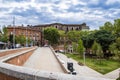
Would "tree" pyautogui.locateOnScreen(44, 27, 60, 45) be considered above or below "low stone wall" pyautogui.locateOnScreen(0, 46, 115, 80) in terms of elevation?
below

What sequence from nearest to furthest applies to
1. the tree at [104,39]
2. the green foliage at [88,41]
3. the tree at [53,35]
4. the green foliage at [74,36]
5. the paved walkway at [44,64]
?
1. the paved walkway at [44,64]
2. the tree at [104,39]
3. the green foliage at [88,41]
4. the green foliage at [74,36]
5. the tree at [53,35]

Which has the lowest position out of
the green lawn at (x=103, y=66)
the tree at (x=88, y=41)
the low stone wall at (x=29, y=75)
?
the green lawn at (x=103, y=66)

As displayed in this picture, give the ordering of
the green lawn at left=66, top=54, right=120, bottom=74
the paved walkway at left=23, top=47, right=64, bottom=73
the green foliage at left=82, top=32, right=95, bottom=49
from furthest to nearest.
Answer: the green foliage at left=82, top=32, right=95, bottom=49
the green lawn at left=66, top=54, right=120, bottom=74
the paved walkway at left=23, top=47, right=64, bottom=73

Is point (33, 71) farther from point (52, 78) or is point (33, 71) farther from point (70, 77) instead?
point (70, 77)

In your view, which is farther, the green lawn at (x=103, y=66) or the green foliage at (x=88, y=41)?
the green foliage at (x=88, y=41)

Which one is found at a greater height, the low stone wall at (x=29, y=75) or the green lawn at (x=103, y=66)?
the low stone wall at (x=29, y=75)

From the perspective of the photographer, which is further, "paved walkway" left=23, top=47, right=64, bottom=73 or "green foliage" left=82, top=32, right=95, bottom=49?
"green foliage" left=82, top=32, right=95, bottom=49

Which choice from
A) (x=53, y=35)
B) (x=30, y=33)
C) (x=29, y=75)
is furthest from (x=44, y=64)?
(x=30, y=33)

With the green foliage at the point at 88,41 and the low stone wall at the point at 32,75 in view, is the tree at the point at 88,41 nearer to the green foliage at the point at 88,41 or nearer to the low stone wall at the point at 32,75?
the green foliage at the point at 88,41

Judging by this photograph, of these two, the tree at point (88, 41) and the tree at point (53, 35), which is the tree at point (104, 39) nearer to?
the tree at point (88, 41)

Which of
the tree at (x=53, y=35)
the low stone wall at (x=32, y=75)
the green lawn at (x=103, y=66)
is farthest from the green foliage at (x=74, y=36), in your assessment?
the low stone wall at (x=32, y=75)

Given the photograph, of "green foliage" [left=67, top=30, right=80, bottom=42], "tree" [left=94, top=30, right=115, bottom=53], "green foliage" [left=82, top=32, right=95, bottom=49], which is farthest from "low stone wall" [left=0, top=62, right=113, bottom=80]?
"green foliage" [left=67, top=30, right=80, bottom=42]

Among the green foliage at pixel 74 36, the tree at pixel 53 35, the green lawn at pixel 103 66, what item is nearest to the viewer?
the green lawn at pixel 103 66

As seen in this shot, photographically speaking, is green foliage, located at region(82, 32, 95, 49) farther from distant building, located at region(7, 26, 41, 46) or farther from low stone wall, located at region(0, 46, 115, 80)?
low stone wall, located at region(0, 46, 115, 80)
